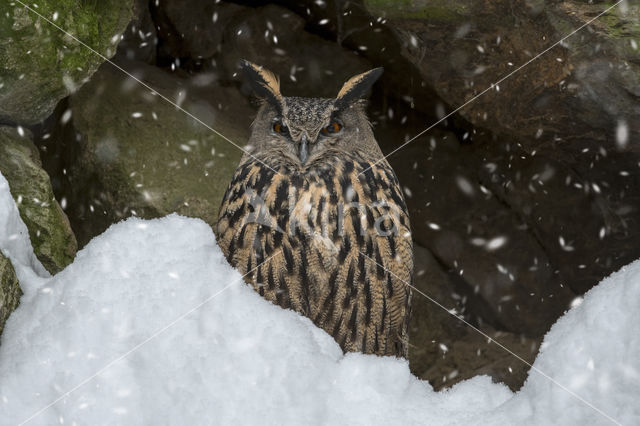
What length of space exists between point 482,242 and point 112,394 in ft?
9.14

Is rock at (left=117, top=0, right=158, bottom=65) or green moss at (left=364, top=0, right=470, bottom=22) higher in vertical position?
green moss at (left=364, top=0, right=470, bottom=22)

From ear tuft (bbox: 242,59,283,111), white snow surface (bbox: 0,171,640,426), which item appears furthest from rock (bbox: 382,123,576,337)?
white snow surface (bbox: 0,171,640,426)

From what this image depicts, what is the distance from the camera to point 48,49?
250 cm

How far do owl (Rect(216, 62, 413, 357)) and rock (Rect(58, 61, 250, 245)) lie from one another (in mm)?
1000

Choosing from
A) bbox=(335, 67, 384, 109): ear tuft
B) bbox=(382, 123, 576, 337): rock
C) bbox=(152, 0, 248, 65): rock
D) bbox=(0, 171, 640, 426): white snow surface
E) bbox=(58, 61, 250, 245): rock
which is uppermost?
bbox=(335, 67, 384, 109): ear tuft

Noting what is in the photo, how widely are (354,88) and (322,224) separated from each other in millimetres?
548

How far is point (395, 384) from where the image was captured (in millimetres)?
1801

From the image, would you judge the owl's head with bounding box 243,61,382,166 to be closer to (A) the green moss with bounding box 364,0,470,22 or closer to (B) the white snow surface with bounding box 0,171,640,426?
(A) the green moss with bounding box 364,0,470,22

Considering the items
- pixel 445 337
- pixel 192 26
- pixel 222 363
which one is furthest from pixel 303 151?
pixel 445 337

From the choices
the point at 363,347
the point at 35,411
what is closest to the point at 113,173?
A: the point at 363,347

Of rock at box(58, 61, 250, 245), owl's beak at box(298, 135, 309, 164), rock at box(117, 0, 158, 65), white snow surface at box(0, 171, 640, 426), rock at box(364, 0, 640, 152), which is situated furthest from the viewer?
rock at box(117, 0, 158, 65)

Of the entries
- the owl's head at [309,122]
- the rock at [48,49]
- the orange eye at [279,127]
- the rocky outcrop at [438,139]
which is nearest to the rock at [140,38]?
the rocky outcrop at [438,139]

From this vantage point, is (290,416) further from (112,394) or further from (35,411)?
(35,411)

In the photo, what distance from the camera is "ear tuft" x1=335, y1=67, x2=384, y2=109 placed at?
98.1 inches
